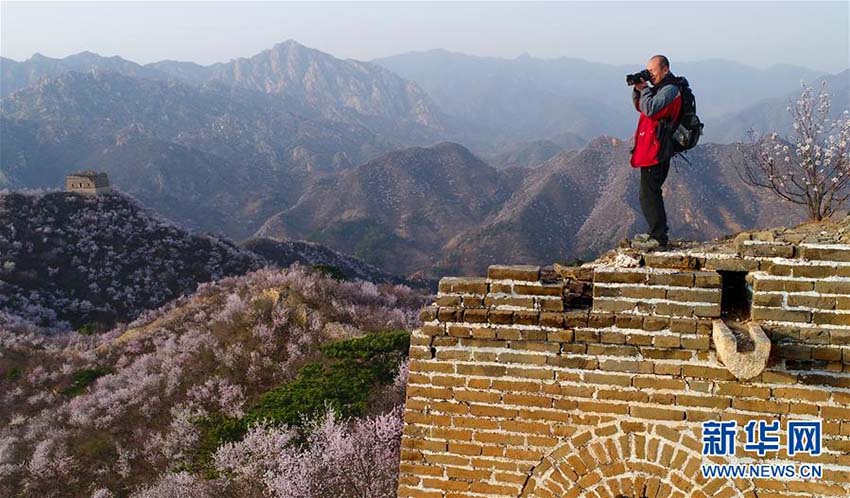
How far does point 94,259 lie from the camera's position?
33.4 m

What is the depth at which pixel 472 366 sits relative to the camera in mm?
3420

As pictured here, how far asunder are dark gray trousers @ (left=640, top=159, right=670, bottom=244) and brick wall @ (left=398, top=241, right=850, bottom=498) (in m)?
1.62

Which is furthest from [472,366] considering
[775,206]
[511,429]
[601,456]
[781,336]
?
[775,206]

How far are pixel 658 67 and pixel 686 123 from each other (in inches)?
20.0

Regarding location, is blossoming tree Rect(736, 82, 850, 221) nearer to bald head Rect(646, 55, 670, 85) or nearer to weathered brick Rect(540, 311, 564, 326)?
bald head Rect(646, 55, 670, 85)

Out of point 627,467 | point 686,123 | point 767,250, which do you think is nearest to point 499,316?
point 627,467

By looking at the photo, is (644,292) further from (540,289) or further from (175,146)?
(175,146)

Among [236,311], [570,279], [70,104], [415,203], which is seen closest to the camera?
[570,279]

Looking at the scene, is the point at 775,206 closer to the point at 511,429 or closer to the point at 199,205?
the point at 511,429

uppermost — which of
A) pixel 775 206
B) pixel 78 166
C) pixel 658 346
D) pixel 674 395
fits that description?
pixel 78 166

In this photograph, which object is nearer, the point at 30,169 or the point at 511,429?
the point at 511,429

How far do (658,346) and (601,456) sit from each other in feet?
2.34

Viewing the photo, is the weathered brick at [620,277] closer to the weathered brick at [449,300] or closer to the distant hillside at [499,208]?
the weathered brick at [449,300]

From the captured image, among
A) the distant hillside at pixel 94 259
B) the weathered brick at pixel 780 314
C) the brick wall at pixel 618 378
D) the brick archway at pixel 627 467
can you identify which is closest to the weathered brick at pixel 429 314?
the brick wall at pixel 618 378
